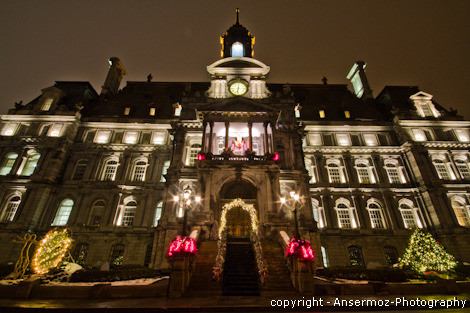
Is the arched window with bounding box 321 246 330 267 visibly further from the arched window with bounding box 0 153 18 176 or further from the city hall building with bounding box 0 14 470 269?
the arched window with bounding box 0 153 18 176

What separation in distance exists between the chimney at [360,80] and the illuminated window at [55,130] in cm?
4496

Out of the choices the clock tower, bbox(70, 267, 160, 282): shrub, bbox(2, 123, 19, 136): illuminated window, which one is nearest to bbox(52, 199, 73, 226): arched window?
bbox(2, 123, 19, 136): illuminated window

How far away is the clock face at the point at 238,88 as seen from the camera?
30764 millimetres

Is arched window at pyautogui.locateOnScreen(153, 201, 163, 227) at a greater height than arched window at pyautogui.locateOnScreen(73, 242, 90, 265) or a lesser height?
greater

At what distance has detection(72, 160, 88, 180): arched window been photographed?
93.2ft

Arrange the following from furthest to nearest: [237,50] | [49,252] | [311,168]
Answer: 1. [237,50]
2. [311,168]
3. [49,252]

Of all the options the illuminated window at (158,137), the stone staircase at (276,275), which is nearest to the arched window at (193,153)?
the illuminated window at (158,137)

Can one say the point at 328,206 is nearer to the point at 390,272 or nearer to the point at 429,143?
the point at 390,272

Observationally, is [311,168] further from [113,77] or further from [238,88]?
[113,77]

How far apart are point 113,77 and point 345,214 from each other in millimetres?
41869

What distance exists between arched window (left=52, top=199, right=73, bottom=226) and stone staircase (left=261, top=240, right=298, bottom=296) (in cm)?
2211

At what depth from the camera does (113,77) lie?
4181 centimetres

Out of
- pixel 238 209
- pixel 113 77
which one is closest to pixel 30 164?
pixel 113 77

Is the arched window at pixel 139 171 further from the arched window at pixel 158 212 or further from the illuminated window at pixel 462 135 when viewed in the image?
the illuminated window at pixel 462 135
